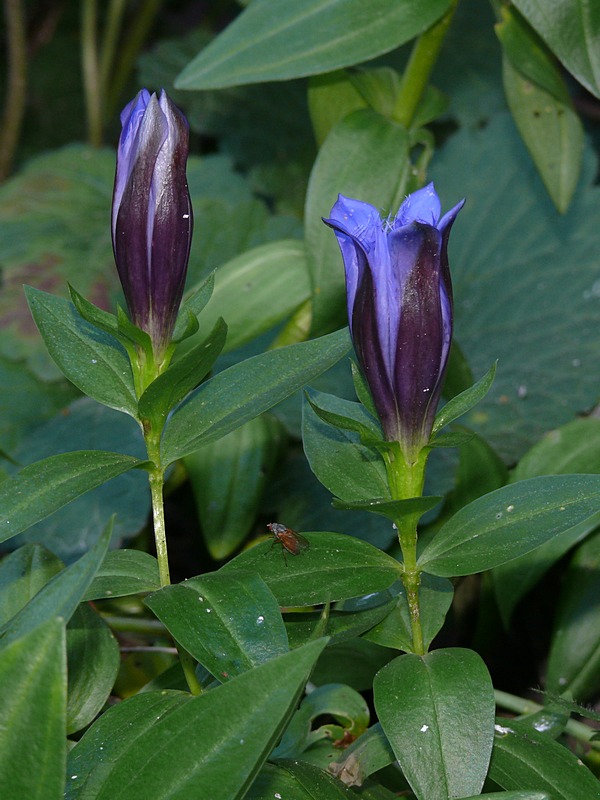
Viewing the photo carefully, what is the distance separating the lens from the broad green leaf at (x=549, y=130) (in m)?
1.02

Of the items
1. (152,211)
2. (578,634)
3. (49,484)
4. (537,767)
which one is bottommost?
(578,634)

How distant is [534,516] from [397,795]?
22 cm

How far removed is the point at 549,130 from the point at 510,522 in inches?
24.0

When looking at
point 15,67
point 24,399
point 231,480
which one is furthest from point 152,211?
point 15,67

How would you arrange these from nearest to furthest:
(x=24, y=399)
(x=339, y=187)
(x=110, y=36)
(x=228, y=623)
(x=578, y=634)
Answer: (x=228, y=623), (x=578, y=634), (x=339, y=187), (x=24, y=399), (x=110, y=36)

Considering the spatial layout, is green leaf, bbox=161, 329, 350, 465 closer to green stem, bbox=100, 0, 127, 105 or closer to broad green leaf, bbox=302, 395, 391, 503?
broad green leaf, bbox=302, 395, 391, 503

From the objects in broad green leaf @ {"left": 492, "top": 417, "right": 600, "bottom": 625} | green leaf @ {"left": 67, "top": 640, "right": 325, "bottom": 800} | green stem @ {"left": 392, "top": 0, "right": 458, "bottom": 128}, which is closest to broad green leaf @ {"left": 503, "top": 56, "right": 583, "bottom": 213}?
green stem @ {"left": 392, "top": 0, "right": 458, "bottom": 128}

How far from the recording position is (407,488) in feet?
1.89

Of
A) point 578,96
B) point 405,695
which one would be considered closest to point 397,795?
point 405,695

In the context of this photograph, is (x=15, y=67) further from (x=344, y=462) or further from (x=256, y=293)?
Answer: (x=344, y=462)

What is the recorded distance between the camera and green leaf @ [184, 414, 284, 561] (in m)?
0.99

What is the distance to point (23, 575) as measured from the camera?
26.0 inches

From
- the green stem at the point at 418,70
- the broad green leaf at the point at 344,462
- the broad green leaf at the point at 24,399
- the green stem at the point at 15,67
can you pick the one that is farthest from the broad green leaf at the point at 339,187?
the green stem at the point at 15,67

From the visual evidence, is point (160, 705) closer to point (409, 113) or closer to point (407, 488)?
point (407, 488)
